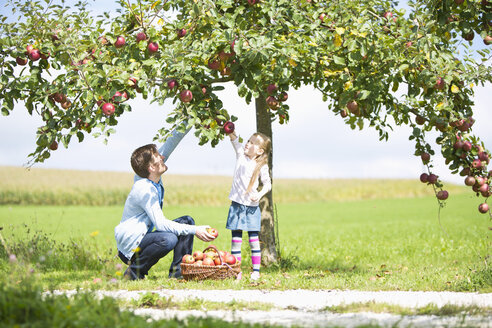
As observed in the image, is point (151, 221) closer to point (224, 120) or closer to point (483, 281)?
point (224, 120)

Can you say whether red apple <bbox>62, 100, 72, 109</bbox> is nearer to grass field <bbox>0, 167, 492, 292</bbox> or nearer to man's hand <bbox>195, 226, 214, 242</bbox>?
grass field <bbox>0, 167, 492, 292</bbox>

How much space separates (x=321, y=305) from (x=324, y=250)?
22.8ft

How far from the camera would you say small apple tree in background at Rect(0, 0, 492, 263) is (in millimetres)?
6395

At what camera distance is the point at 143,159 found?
6.77 meters

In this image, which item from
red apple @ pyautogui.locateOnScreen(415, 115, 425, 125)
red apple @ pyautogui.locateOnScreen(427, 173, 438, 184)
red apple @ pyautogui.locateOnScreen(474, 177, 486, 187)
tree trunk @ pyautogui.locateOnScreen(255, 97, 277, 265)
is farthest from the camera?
tree trunk @ pyautogui.locateOnScreen(255, 97, 277, 265)

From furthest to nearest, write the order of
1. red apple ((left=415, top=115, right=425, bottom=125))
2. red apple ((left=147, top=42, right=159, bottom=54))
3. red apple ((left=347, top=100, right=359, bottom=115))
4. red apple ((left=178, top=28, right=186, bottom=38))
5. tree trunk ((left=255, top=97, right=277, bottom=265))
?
tree trunk ((left=255, top=97, right=277, bottom=265)) → red apple ((left=415, top=115, right=425, bottom=125)) → red apple ((left=178, top=28, right=186, bottom=38)) → red apple ((left=147, top=42, right=159, bottom=54)) → red apple ((left=347, top=100, right=359, bottom=115))

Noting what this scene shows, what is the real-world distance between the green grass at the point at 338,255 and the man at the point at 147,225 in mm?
290

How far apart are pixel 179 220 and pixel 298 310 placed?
2.63 meters

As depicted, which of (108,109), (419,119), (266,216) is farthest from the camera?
(266,216)

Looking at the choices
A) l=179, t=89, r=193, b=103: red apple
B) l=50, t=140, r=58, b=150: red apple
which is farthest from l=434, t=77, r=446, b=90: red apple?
l=50, t=140, r=58, b=150: red apple

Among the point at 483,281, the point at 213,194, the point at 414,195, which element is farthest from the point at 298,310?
the point at 414,195

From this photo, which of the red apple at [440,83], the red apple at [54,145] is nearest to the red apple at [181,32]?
the red apple at [54,145]

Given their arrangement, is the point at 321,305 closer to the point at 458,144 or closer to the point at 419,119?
the point at 458,144

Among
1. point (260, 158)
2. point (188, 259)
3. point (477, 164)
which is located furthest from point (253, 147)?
point (477, 164)
